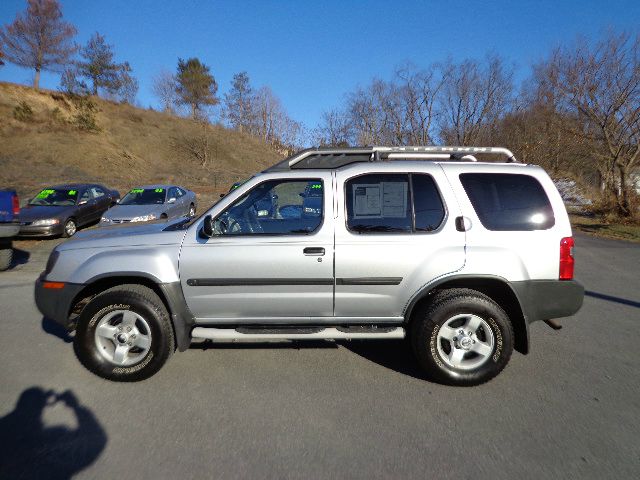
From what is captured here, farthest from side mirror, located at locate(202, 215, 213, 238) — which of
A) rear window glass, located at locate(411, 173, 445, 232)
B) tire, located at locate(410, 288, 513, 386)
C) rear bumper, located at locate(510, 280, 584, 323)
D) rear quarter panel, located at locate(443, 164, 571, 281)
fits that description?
rear bumper, located at locate(510, 280, 584, 323)

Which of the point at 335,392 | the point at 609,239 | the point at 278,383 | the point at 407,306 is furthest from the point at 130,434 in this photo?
the point at 609,239

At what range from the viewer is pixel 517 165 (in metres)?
3.24

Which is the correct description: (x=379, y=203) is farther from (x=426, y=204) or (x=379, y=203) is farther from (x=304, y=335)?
(x=304, y=335)

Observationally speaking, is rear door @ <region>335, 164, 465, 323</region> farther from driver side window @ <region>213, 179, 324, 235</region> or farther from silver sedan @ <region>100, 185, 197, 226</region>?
silver sedan @ <region>100, 185, 197, 226</region>

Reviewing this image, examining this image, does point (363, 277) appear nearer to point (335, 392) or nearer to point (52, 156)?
point (335, 392)

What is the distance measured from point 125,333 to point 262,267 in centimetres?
138

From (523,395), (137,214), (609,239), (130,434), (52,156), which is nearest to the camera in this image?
(130,434)

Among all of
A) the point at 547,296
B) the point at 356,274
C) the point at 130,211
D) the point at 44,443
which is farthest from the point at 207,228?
the point at 130,211

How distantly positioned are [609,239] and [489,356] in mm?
10717

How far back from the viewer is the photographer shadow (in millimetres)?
2182

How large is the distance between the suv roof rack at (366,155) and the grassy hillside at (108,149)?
1682cm

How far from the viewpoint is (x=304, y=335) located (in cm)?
313

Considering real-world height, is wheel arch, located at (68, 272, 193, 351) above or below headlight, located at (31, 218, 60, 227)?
below

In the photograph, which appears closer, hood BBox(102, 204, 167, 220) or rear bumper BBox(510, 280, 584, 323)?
rear bumper BBox(510, 280, 584, 323)
